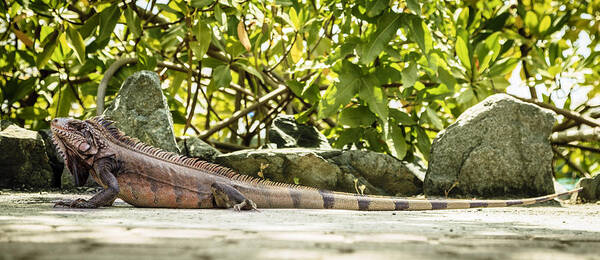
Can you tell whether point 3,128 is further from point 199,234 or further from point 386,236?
point 386,236

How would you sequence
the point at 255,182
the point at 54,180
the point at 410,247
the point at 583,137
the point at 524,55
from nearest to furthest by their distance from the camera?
the point at 410,247 < the point at 255,182 < the point at 54,180 < the point at 583,137 < the point at 524,55

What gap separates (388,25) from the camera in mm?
4676

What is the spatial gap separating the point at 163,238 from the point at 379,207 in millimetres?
2527

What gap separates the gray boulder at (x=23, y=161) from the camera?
15.7 ft

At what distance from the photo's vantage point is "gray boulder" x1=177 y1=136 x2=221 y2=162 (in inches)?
210

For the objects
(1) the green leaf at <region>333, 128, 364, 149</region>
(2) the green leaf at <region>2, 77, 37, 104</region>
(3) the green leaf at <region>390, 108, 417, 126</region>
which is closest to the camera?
(3) the green leaf at <region>390, 108, 417, 126</region>

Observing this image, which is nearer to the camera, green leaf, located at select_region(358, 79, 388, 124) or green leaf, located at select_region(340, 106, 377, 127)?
green leaf, located at select_region(358, 79, 388, 124)

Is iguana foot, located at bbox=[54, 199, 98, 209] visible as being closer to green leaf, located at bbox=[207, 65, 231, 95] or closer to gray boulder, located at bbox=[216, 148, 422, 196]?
gray boulder, located at bbox=[216, 148, 422, 196]

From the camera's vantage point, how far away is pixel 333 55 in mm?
5246

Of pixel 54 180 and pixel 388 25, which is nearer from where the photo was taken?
pixel 388 25

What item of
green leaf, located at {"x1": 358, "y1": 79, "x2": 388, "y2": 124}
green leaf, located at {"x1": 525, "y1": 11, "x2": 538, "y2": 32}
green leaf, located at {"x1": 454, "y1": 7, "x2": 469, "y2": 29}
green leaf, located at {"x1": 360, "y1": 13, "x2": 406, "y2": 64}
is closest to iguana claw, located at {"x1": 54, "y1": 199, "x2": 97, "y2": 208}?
green leaf, located at {"x1": 360, "y1": 13, "x2": 406, "y2": 64}

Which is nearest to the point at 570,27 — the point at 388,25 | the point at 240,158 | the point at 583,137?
the point at 583,137

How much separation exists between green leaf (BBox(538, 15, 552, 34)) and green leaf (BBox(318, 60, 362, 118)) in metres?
2.89

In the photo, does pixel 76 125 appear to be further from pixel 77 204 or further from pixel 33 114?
pixel 33 114
